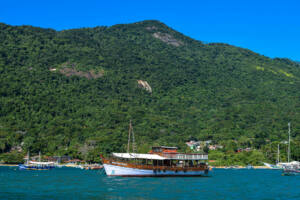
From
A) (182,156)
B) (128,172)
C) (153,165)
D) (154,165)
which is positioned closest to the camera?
(128,172)

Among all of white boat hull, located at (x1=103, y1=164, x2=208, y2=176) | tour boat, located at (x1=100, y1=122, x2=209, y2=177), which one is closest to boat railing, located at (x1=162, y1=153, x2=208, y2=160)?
tour boat, located at (x1=100, y1=122, x2=209, y2=177)

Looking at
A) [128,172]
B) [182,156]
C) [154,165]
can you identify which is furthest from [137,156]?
[182,156]

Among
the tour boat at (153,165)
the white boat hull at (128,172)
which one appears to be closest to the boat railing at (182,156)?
the tour boat at (153,165)

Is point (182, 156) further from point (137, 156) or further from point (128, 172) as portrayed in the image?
point (128, 172)

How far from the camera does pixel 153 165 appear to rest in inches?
4058

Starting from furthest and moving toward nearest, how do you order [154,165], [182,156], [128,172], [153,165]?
1. [182,156]
2. [154,165]
3. [153,165]
4. [128,172]

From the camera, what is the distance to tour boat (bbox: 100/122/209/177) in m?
98.7

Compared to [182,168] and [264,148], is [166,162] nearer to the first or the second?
[182,168]

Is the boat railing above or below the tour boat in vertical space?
above

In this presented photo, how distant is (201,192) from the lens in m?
72.6

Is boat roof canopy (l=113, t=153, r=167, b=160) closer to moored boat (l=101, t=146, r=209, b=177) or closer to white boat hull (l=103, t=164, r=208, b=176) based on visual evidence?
moored boat (l=101, t=146, r=209, b=177)

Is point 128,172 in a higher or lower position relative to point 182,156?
lower

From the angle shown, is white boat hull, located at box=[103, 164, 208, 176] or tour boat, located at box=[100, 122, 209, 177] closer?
white boat hull, located at box=[103, 164, 208, 176]

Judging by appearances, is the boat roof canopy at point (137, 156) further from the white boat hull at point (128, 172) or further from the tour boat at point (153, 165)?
the white boat hull at point (128, 172)
